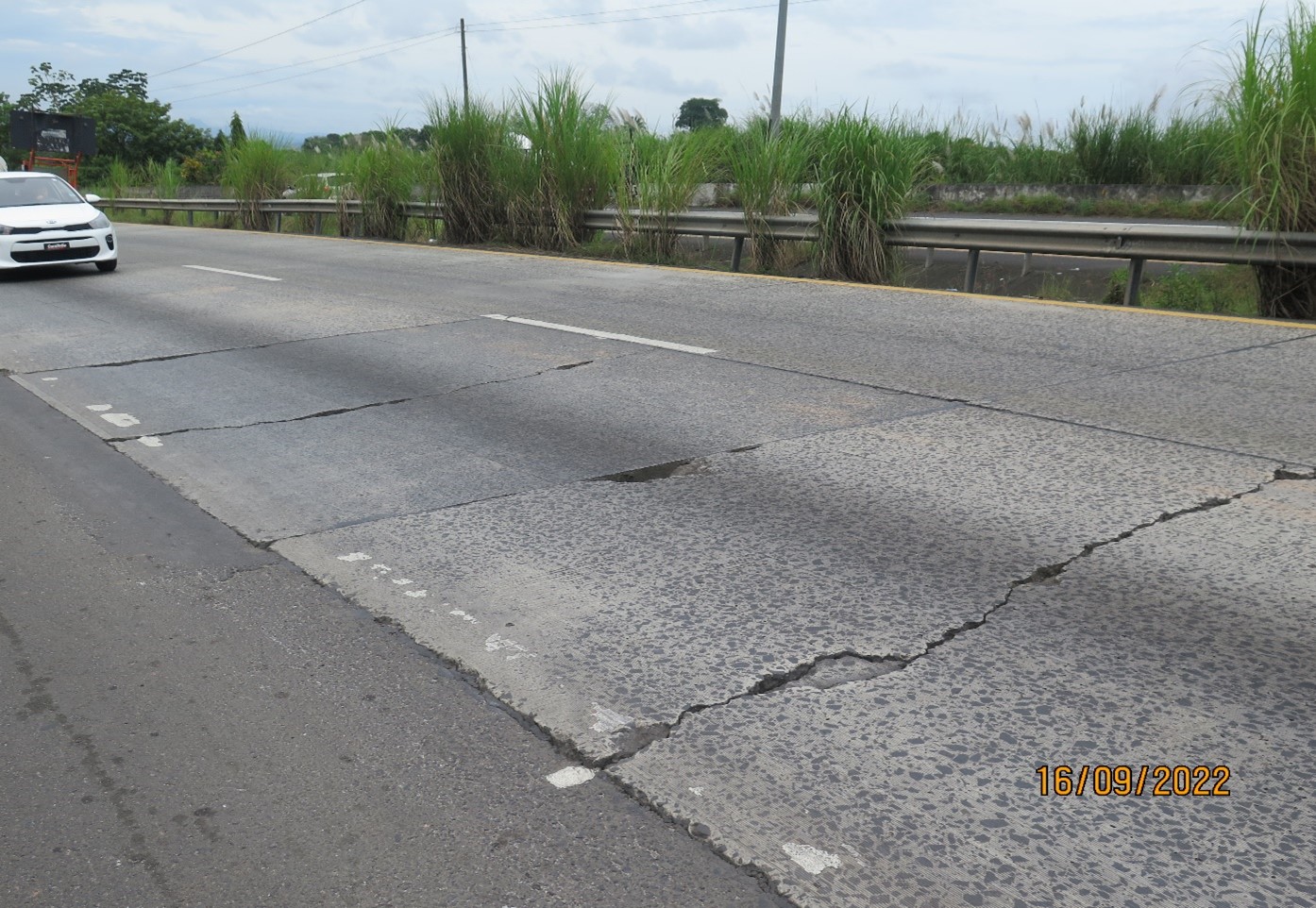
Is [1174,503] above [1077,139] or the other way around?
the other way around

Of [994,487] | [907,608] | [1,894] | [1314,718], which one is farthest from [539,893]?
[994,487]

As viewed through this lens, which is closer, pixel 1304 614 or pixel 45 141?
pixel 1304 614

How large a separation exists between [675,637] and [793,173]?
9802 millimetres

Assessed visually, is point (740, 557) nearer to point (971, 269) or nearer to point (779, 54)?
point (971, 269)

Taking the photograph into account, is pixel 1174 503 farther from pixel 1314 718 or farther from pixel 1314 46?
pixel 1314 46

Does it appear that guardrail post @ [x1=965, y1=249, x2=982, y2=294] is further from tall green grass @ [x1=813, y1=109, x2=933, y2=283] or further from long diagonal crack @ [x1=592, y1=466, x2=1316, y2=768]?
long diagonal crack @ [x1=592, y1=466, x2=1316, y2=768]

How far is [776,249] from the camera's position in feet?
42.2

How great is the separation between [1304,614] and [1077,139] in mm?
20230

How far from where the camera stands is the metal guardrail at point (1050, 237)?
859cm

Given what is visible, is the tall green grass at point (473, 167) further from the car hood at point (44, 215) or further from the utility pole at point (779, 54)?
the utility pole at point (779, 54)

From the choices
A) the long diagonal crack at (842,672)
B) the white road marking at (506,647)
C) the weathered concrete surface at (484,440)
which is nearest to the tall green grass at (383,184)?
the weathered concrete surface at (484,440)

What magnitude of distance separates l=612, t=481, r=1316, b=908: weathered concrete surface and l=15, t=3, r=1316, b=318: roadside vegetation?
5.97m

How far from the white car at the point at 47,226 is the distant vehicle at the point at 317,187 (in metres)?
5.68

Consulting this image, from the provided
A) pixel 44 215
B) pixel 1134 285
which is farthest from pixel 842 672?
pixel 44 215
